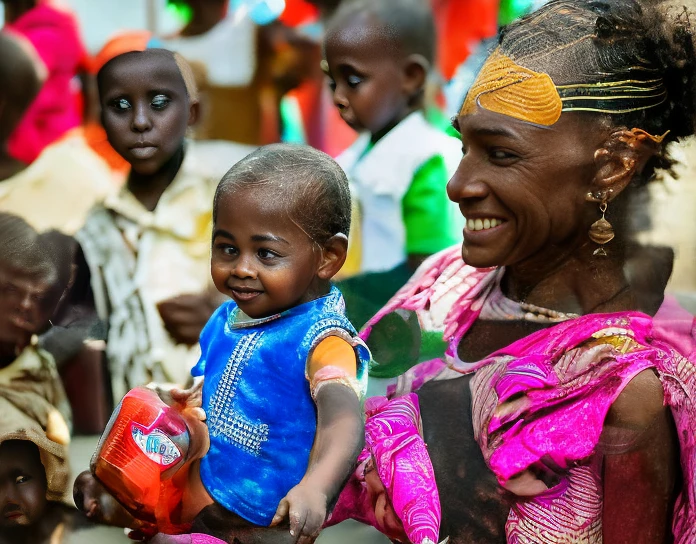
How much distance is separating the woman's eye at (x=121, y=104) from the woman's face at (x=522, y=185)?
0.95 m

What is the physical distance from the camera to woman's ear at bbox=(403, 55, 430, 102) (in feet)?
8.92

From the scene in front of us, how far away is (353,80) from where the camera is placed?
2.59 metres

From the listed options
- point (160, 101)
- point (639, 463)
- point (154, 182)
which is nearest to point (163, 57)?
point (160, 101)

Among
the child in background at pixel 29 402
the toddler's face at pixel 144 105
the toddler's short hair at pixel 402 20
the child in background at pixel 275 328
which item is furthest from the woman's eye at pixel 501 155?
the child in background at pixel 29 402

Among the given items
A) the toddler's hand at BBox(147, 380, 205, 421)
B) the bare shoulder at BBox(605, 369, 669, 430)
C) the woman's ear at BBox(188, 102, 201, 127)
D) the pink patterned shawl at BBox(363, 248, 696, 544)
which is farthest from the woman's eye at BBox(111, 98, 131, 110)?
the bare shoulder at BBox(605, 369, 669, 430)

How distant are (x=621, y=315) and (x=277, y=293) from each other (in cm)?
67

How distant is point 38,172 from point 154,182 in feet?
1.90

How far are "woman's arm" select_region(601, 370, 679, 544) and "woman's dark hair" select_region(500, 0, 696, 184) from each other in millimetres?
432

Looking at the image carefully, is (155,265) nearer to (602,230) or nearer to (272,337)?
(272,337)

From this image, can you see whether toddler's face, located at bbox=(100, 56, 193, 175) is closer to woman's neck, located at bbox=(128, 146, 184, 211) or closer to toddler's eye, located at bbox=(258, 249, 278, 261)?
woman's neck, located at bbox=(128, 146, 184, 211)

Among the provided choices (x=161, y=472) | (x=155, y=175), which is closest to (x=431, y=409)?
(x=161, y=472)

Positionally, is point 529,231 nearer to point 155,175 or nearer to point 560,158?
point 560,158

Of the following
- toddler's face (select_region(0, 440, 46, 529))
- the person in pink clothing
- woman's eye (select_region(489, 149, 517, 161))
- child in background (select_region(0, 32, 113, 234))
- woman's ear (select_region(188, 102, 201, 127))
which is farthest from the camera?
the person in pink clothing

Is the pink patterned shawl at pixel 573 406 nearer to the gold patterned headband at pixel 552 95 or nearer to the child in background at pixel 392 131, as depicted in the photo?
the gold patterned headband at pixel 552 95
